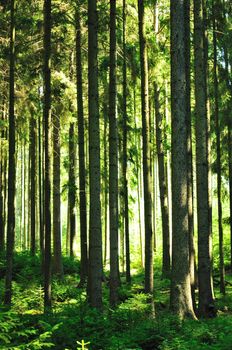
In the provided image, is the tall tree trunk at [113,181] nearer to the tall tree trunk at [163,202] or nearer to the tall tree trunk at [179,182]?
the tall tree trunk at [179,182]

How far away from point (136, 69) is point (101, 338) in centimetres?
1006

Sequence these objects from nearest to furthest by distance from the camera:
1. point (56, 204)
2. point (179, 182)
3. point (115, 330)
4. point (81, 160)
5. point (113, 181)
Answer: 1. point (115, 330)
2. point (179, 182)
3. point (113, 181)
4. point (81, 160)
5. point (56, 204)

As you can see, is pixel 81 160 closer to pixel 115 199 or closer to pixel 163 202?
pixel 115 199

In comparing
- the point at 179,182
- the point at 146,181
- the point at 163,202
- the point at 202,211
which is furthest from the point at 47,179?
the point at 163,202

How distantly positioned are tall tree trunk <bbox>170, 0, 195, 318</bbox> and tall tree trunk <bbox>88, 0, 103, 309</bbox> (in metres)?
1.53

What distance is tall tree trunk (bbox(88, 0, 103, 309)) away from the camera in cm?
908

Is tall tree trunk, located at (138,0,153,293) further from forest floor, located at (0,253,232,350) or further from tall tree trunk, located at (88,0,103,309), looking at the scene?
tall tree trunk, located at (88,0,103,309)

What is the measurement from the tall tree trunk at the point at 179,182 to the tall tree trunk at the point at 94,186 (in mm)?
1530

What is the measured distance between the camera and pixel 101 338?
22.9 feet

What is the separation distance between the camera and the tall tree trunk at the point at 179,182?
8.62 m

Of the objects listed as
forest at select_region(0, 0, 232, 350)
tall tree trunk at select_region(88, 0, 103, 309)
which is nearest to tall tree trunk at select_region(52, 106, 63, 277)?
forest at select_region(0, 0, 232, 350)

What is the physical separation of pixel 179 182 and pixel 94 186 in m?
1.78

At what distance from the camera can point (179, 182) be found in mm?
8711

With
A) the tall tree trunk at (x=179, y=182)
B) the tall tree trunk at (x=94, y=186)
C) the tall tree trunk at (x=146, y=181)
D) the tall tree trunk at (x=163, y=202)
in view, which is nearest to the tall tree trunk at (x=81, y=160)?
the tall tree trunk at (x=146, y=181)
